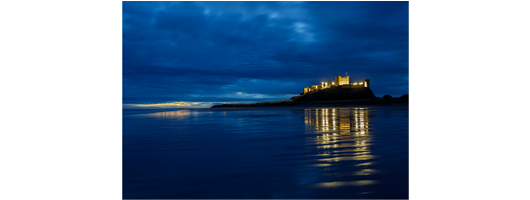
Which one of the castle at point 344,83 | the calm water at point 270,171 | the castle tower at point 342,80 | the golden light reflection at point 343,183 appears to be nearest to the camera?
the calm water at point 270,171

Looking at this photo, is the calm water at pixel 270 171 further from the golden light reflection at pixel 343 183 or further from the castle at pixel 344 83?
the castle at pixel 344 83

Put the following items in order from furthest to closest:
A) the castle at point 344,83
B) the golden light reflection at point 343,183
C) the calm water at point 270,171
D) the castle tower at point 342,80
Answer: the castle tower at point 342,80
the castle at point 344,83
the golden light reflection at point 343,183
the calm water at point 270,171

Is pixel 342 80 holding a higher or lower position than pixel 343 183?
higher

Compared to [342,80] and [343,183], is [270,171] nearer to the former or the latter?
[343,183]

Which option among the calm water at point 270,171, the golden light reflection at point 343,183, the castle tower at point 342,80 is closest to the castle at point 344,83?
the castle tower at point 342,80

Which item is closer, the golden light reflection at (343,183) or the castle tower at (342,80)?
the golden light reflection at (343,183)

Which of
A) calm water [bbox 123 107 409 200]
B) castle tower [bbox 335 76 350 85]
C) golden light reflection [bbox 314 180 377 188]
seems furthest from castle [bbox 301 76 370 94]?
golden light reflection [bbox 314 180 377 188]

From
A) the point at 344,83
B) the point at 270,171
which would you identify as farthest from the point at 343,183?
the point at 344,83

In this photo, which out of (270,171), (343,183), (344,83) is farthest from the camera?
(344,83)

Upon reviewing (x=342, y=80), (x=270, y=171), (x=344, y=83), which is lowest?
(x=270, y=171)

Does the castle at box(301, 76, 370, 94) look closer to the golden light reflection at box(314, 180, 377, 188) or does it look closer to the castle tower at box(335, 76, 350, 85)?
the castle tower at box(335, 76, 350, 85)
